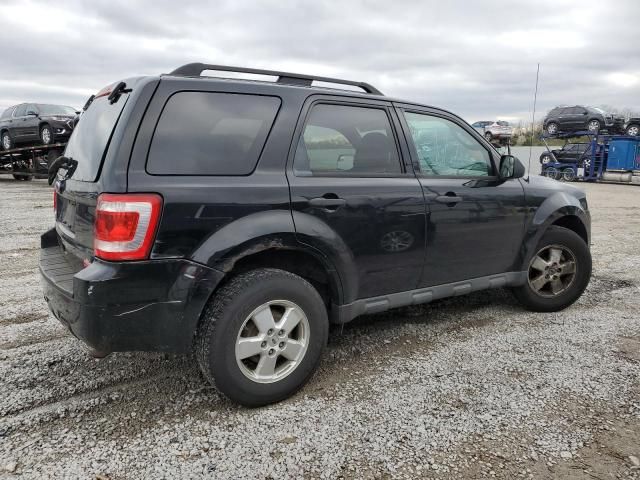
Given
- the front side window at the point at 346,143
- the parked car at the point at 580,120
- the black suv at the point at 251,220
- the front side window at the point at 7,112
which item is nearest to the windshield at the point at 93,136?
the black suv at the point at 251,220

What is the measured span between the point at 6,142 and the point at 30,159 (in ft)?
2.86

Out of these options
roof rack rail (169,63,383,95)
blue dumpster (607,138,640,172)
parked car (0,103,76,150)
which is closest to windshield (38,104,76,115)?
parked car (0,103,76,150)

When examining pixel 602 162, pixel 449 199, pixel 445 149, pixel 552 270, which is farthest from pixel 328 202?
pixel 602 162

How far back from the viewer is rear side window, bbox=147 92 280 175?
2.48 metres

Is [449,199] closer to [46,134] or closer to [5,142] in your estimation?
[46,134]

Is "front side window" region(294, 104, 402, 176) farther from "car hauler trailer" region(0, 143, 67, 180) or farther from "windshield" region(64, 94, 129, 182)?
"car hauler trailer" region(0, 143, 67, 180)

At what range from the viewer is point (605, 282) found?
17.4 feet

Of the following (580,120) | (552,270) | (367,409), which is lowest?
(367,409)

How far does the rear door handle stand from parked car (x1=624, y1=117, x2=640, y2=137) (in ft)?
78.5

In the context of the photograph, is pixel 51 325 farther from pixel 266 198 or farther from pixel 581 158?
pixel 581 158

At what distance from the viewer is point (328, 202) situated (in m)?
2.88

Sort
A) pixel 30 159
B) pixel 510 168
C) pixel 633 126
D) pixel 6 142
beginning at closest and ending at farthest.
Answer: pixel 510 168 < pixel 6 142 < pixel 30 159 < pixel 633 126

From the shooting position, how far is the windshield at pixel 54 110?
15.4 meters

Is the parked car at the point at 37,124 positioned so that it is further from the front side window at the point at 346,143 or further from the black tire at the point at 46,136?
the front side window at the point at 346,143
